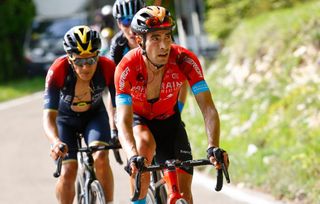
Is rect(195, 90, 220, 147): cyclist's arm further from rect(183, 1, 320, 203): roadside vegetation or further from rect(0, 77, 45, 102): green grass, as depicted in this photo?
rect(0, 77, 45, 102): green grass

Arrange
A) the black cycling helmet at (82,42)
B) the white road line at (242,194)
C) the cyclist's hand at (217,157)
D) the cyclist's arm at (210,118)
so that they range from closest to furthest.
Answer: the cyclist's hand at (217,157), the cyclist's arm at (210,118), the black cycling helmet at (82,42), the white road line at (242,194)

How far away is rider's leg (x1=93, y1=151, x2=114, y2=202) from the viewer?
8.17 metres

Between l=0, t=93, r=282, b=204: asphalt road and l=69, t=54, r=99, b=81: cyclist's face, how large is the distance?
2.72 meters

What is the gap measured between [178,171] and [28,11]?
2659cm

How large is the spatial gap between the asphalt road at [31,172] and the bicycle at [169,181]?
2634 millimetres

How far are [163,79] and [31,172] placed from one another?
6805 millimetres

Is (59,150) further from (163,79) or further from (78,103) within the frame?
(78,103)

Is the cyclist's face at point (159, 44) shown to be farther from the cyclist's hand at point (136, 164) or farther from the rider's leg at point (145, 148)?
the cyclist's hand at point (136, 164)

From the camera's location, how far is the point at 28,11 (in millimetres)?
33000

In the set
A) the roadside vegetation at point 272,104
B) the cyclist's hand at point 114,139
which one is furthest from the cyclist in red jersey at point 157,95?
the roadside vegetation at point 272,104

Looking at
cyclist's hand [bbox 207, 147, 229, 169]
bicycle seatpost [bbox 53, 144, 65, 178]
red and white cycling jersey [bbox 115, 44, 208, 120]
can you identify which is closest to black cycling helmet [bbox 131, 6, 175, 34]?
red and white cycling jersey [bbox 115, 44, 208, 120]

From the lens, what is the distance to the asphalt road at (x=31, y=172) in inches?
431

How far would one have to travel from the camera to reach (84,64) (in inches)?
315

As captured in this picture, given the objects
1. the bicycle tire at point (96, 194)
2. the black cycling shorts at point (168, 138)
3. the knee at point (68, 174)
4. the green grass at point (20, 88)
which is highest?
the black cycling shorts at point (168, 138)
